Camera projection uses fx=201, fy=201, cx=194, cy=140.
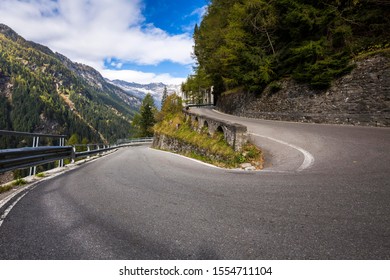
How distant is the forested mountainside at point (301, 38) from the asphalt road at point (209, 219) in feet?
46.3

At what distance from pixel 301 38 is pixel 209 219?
22.3m

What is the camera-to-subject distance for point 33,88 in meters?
194

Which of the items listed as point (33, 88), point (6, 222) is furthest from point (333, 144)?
point (33, 88)

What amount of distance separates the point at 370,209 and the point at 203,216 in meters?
2.42

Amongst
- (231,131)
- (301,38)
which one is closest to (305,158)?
(231,131)

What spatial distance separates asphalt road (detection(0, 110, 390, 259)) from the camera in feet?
7.06

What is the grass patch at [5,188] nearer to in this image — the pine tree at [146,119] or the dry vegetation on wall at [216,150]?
the dry vegetation on wall at [216,150]

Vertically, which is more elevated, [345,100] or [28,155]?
[345,100]

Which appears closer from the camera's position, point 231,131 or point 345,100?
point 231,131

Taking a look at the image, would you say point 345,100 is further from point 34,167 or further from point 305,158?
point 34,167

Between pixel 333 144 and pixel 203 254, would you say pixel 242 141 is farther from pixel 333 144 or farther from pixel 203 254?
pixel 203 254

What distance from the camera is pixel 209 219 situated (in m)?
2.87

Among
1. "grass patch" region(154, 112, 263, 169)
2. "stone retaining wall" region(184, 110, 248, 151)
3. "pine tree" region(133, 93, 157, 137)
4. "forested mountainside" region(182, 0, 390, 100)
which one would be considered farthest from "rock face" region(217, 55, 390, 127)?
"pine tree" region(133, 93, 157, 137)

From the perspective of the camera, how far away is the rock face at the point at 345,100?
42.3ft
